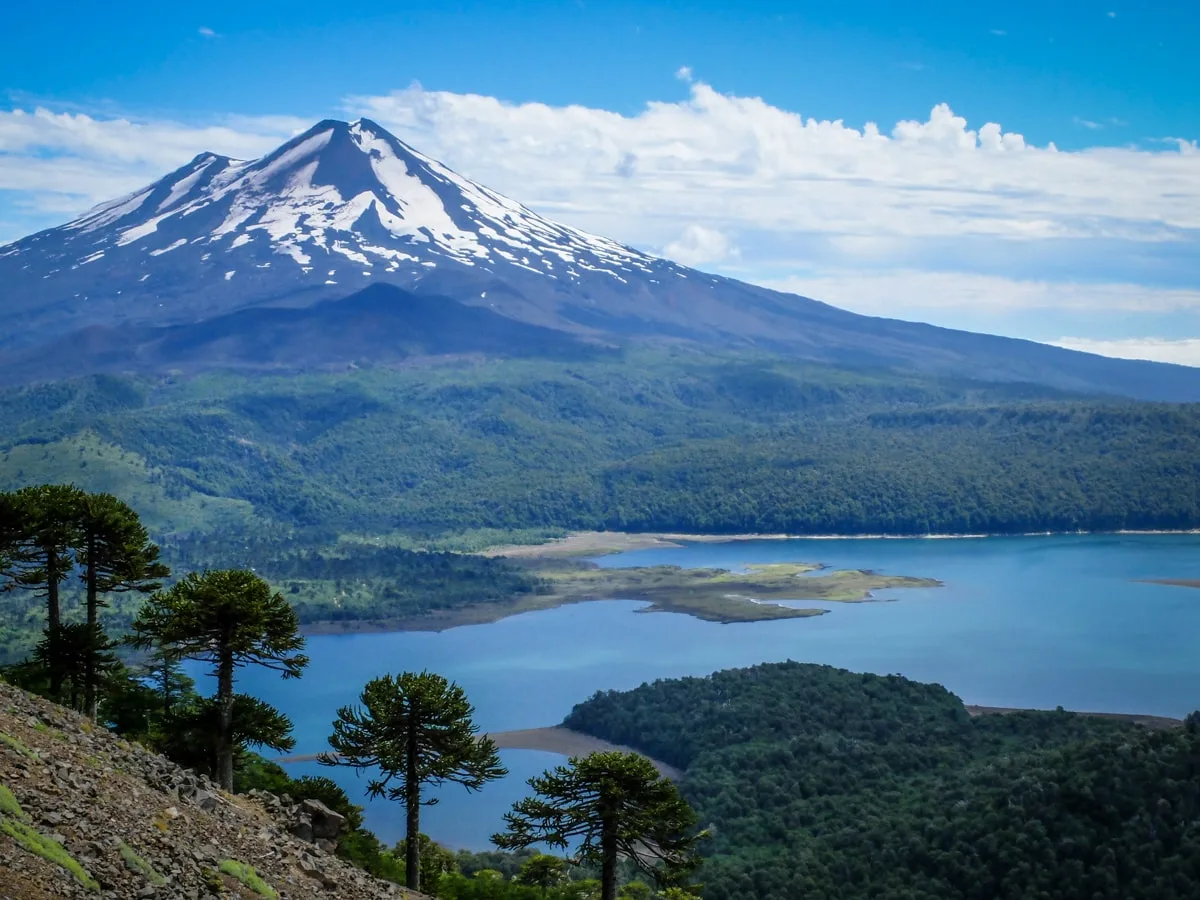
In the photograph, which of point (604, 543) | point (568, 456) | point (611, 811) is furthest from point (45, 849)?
point (568, 456)

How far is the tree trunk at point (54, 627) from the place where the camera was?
1909 cm

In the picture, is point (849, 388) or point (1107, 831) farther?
point (849, 388)

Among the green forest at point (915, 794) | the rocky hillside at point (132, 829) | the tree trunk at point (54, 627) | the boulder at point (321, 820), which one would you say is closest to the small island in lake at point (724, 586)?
the green forest at point (915, 794)

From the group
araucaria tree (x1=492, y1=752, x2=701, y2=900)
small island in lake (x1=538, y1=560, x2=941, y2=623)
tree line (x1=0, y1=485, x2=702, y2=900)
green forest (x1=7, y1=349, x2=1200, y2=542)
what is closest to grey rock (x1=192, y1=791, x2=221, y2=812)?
tree line (x1=0, y1=485, x2=702, y2=900)

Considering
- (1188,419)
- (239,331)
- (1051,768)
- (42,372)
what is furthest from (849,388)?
(1051,768)

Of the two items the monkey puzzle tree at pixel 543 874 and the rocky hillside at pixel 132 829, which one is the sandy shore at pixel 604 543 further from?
the rocky hillside at pixel 132 829

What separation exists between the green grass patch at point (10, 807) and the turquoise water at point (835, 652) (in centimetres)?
2763

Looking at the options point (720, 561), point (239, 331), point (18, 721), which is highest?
point (239, 331)

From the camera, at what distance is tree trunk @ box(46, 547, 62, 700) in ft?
62.6

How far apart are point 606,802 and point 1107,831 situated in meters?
13.5

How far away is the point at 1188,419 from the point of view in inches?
5256

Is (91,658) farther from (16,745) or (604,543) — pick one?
(604,543)

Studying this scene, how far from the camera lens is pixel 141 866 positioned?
1112 cm

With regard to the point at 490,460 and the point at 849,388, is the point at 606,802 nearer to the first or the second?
the point at 490,460
